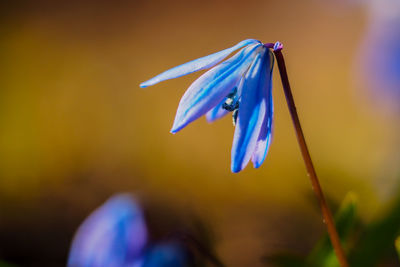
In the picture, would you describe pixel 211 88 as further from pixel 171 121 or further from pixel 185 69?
pixel 171 121

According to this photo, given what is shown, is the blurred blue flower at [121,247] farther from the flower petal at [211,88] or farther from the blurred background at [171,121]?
the blurred background at [171,121]

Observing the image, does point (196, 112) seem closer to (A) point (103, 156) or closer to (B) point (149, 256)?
(B) point (149, 256)

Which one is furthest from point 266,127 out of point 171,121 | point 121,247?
point 171,121

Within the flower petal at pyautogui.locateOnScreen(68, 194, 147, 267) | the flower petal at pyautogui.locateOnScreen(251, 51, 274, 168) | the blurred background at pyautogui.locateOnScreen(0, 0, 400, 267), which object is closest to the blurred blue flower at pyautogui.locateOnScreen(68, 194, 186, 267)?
the flower petal at pyautogui.locateOnScreen(68, 194, 147, 267)

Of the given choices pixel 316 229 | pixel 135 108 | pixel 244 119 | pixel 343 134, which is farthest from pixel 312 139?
pixel 244 119

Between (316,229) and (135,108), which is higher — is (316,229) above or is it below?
below

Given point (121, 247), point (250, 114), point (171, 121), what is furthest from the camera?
point (171, 121)
